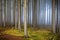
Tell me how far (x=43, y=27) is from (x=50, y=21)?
0.99 ft

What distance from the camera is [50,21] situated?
434 centimetres

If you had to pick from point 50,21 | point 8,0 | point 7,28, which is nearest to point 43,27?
point 50,21

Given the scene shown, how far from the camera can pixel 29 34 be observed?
384cm

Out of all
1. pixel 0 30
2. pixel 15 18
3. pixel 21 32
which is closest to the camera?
pixel 21 32

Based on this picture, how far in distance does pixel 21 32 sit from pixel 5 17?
43.9 inches

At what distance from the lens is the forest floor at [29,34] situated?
375 cm

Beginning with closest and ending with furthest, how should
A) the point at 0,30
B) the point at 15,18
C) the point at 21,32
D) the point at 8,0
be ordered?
the point at 21,32 → the point at 0,30 → the point at 15,18 → the point at 8,0

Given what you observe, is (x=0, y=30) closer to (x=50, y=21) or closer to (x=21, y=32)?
(x=21, y=32)

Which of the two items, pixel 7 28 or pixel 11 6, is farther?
pixel 11 6

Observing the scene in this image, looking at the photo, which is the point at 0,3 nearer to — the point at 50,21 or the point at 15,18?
the point at 15,18

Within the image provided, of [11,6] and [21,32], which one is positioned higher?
[11,6]

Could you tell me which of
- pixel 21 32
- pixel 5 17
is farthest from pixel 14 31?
pixel 5 17

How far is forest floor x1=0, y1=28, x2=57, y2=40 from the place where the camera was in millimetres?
3754

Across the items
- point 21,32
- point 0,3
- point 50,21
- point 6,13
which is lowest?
point 21,32
